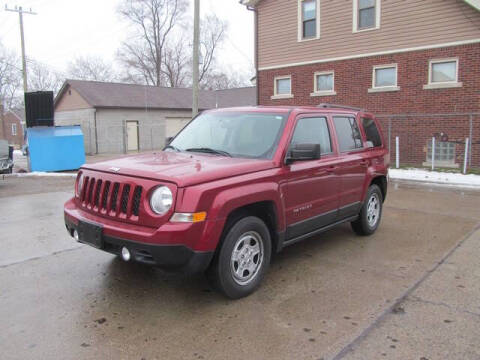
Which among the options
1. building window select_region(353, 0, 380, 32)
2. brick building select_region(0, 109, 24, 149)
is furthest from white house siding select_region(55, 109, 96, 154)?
brick building select_region(0, 109, 24, 149)

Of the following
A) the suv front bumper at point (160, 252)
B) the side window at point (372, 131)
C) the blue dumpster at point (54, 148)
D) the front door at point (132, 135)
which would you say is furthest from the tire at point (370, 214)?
the front door at point (132, 135)

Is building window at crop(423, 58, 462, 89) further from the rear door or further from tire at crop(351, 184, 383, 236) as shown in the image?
the rear door

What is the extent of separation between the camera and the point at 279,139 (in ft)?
14.5

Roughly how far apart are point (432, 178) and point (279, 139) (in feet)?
31.4

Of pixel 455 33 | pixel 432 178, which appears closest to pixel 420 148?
pixel 432 178

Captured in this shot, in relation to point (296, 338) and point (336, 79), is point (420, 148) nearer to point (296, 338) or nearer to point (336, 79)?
point (336, 79)

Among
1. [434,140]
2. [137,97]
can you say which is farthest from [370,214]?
[137,97]

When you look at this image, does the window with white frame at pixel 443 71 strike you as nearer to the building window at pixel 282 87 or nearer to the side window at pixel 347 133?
the building window at pixel 282 87

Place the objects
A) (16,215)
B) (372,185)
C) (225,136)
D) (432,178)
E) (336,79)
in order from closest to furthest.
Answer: (225,136)
(372,185)
(16,215)
(432,178)
(336,79)

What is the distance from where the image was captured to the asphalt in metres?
3.11

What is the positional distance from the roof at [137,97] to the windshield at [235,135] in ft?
81.3

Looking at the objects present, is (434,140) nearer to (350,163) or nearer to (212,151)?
(350,163)

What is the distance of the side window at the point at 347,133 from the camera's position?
17.8 feet

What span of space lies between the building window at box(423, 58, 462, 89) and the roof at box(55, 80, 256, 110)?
19066 millimetres
